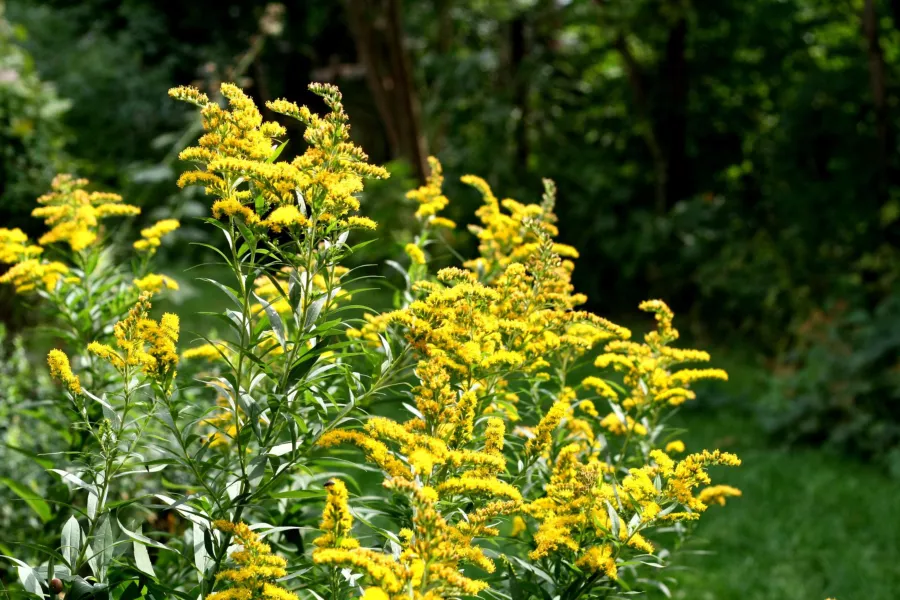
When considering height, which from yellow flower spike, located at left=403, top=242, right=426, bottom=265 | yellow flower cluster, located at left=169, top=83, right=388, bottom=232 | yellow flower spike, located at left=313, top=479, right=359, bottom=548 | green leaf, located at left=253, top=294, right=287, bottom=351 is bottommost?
yellow flower spike, located at left=313, top=479, right=359, bottom=548

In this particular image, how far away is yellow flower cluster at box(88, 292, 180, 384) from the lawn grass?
1996 mm

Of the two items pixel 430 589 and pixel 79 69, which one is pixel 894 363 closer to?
pixel 430 589

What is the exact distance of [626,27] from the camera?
25.3ft

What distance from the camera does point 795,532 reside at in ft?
13.3

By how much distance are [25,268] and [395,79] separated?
4502 millimetres

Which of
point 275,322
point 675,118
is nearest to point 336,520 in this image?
point 275,322

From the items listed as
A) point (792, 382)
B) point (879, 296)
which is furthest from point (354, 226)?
point (879, 296)

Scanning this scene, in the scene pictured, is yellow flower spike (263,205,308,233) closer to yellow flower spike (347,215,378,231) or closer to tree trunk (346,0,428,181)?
yellow flower spike (347,215,378,231)

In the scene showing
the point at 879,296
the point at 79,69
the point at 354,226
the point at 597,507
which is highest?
the point at 79,69

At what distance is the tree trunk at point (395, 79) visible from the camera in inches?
242

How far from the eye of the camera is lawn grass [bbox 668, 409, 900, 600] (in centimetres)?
354

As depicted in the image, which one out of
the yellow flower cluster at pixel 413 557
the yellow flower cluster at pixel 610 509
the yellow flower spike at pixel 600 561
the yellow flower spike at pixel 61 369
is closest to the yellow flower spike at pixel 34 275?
the yellow flower spike at pixel 61 369

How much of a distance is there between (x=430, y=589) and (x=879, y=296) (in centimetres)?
553

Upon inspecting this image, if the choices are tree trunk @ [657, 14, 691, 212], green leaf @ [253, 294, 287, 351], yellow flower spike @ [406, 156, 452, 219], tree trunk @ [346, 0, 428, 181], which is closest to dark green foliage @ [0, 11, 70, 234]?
tree trunk @ [346, 0, 428, 181]
